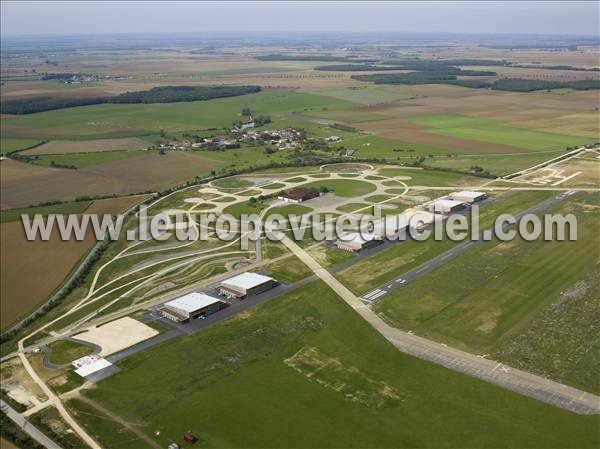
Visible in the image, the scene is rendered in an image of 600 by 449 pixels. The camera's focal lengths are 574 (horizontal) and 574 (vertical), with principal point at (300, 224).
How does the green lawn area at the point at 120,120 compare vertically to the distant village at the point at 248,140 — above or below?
above

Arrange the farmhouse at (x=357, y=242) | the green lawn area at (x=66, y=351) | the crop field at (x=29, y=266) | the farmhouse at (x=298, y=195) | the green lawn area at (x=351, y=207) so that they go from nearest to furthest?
1. the green lawn area at (x=66, y=351)
2. the crop field at (x=29, y=266)
3. the farmhouse at (x=357, y=242)
4. the green lawn area at (x=351, y=207)
5. the farmhouse at (x=298, y=195)

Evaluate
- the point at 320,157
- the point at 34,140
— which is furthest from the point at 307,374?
the point at 34,140

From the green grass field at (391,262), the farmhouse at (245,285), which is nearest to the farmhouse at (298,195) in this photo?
the green grass field at (391,262)

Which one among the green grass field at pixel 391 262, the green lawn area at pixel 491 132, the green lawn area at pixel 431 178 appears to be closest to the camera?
the green grass field at pixel 391 262

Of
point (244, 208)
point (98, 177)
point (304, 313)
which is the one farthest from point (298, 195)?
point (304, 313)

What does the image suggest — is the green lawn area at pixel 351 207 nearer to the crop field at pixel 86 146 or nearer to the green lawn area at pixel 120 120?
the crop field at pixel 86 146

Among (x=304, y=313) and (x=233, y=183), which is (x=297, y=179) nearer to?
(x=233, y=183)

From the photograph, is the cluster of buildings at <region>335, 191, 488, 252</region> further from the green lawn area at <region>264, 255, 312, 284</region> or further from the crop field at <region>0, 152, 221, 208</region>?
the crop field at <region>0, 152, 221, 208</region>
